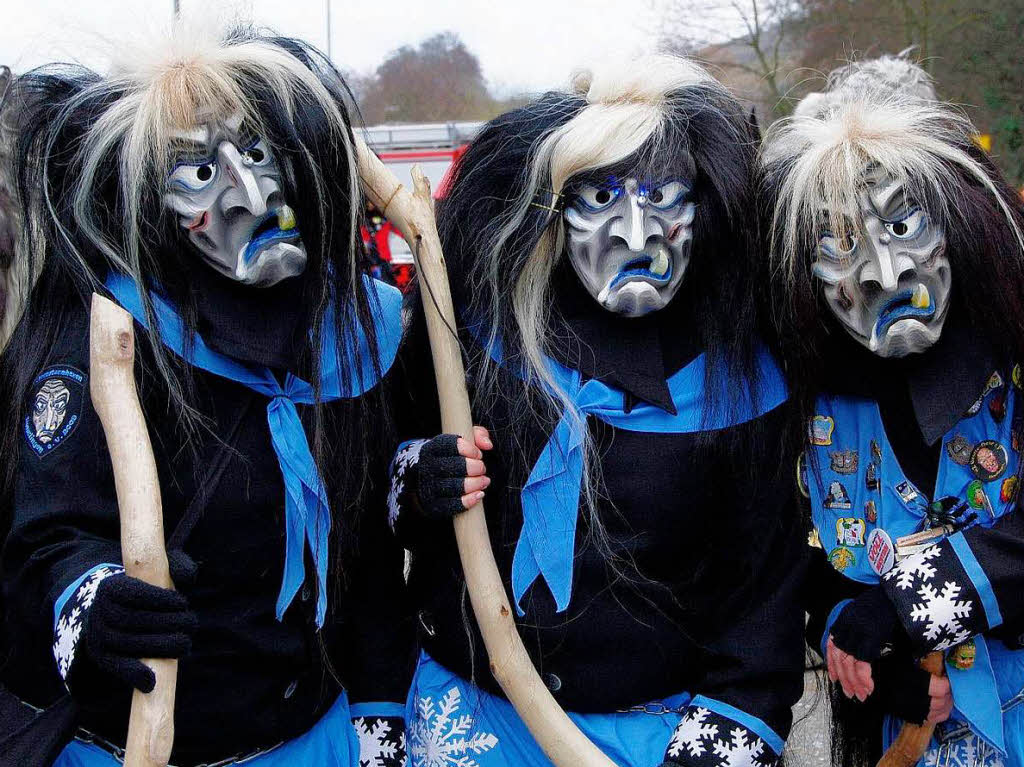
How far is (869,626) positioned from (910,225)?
0.72 meters

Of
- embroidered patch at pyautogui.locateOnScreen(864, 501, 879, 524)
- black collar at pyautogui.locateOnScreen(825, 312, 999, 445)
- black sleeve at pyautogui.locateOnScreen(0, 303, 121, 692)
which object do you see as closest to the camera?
black sleeve at pyautogui.locateOnScreen(0, 303, 121, 692)

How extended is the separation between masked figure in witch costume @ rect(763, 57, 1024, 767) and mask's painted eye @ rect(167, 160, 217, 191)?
3.45ft

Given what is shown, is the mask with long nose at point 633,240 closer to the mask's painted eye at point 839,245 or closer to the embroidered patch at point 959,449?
the mask's painted eye at point 839,245

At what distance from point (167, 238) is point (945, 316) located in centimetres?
139

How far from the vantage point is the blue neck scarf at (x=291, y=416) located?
189 cm

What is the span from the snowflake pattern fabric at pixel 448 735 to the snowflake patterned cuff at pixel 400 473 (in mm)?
345

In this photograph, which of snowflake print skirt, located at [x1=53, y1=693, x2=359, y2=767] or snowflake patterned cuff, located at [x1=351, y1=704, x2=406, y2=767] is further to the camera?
snowflake patterned cuff, located at [x1=351, y1=704, x2=406, y2=767]

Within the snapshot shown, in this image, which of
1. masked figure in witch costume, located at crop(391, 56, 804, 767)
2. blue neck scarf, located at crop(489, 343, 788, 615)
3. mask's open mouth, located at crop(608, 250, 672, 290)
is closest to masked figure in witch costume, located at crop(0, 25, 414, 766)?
masked figure in witch costume, located at crop(391, 56, 804, 767)

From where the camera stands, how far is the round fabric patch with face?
5.87ft

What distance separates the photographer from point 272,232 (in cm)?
191

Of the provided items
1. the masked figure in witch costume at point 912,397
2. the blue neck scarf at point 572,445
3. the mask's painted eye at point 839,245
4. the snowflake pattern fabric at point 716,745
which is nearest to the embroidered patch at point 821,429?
the masked figure in witch costume at point 912,397

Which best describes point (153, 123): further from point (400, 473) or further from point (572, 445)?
point (572, 445)

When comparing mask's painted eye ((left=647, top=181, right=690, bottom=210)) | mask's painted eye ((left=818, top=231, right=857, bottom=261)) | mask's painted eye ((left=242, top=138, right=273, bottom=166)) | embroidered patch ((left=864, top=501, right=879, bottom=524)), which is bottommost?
embroidered patch ((left=864, top=501, right=879, bottom=524))

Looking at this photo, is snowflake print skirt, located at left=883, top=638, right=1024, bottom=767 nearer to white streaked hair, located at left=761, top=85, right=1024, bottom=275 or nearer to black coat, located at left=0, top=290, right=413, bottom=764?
white streaked hair, located at left=761, top=85, right=1024, bottom=275
